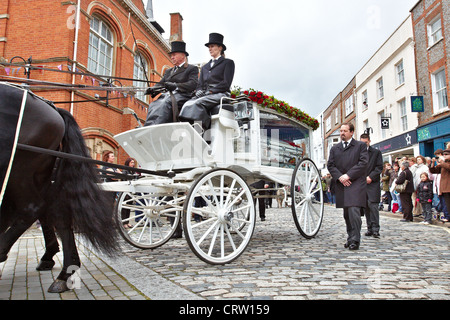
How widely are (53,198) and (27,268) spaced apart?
1.41 metres

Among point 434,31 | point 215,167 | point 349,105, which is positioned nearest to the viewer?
point 215,167

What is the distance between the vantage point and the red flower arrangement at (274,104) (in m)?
4.69

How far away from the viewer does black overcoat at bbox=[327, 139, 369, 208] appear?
466cm

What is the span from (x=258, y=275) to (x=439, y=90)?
1628cm

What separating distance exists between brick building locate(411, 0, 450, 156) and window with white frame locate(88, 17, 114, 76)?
1425cm

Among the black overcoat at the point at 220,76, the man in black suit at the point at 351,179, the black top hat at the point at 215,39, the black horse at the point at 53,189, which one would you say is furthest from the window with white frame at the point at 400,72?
the black horse at the point at 53,189

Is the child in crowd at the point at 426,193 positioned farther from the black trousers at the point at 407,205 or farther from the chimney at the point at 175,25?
the chimney at the point at 175,25

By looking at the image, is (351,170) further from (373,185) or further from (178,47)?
(178,47)

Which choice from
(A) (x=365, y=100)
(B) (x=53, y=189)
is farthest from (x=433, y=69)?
(B) (x=53, y=189)

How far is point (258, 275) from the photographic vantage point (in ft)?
10.5

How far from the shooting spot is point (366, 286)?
2771mm

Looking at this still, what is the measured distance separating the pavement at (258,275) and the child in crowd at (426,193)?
382 centimetres

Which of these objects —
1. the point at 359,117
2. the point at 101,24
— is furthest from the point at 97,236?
the point at 359,117
